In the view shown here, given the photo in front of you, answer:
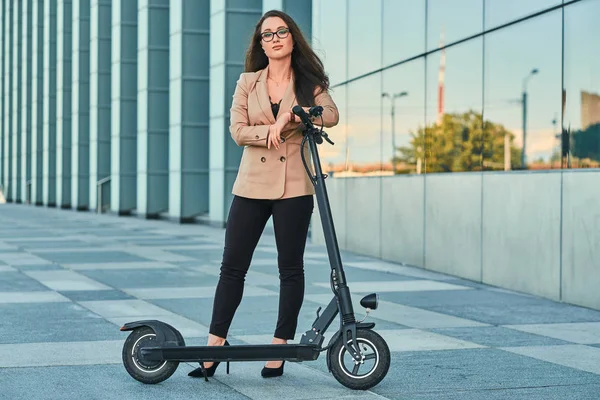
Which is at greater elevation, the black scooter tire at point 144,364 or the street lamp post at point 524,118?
the street lamp post at point 524,118

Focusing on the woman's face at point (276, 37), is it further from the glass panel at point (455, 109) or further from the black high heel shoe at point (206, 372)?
the glass panel at point (455, 109)

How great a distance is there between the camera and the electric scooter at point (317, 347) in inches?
200

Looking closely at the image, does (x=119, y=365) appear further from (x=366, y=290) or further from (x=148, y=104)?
(x=148, y=104)

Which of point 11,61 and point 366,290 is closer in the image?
point 366,290

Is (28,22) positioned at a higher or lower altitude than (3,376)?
higher

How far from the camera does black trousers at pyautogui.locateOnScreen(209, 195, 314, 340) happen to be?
5.38 metres

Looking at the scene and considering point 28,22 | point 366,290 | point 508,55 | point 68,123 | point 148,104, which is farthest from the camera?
point 28,22

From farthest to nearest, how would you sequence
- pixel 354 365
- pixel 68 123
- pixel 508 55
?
pixel 68 123 < pixel 508 55 < pixel 354 365

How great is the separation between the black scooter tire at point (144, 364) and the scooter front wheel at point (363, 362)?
0.79 metres

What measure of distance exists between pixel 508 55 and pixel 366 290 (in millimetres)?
2939

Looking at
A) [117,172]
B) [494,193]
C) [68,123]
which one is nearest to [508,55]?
[494,193]

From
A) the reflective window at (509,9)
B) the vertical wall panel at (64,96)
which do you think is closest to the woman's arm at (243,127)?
the reflective window at (509,9)

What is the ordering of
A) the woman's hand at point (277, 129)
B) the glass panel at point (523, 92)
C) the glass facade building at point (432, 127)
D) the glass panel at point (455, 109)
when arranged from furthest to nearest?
1. the glass panel at point (455, 109)
2. the glass panel at point (523, 92)
3. the glass facade building at point (432, 127)
4. the woman's hand at point (277, 129)

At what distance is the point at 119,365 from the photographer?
5879 millimetres
